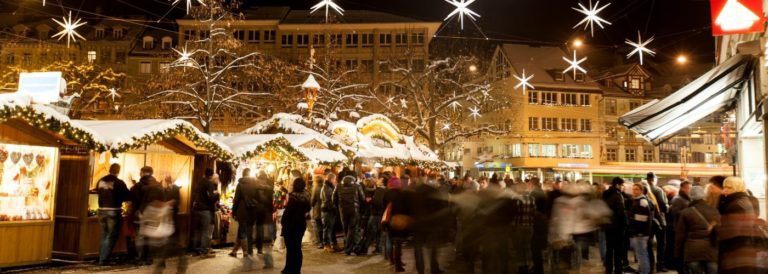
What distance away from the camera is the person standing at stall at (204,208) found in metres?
11.5

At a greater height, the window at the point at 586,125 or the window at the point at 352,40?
the window at the point at 352,40

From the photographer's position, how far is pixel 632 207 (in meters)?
10.0

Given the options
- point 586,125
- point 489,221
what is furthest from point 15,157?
point 586,125

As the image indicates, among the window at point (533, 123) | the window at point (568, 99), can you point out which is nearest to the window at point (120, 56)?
the window at point (533, 123)

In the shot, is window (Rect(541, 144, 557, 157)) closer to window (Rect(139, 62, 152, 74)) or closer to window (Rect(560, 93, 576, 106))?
window (Rect(560, 93, 576, 106))

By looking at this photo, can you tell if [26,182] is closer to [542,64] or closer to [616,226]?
[616,226]

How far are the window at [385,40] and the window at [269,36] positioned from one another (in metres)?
10.7

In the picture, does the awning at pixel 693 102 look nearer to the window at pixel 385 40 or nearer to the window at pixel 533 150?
the window at pixel 533 150

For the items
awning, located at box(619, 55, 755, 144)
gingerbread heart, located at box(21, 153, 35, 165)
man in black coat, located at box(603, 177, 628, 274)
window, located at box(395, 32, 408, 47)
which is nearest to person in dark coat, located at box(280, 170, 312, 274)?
gingerbread heart, located at box(21, 153, 35, 165)

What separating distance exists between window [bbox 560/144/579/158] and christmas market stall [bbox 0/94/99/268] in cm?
4908

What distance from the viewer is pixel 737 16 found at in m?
8.89

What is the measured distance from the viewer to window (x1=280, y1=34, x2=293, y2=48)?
60.7 m

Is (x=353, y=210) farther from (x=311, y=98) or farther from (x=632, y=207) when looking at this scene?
(x=311, y=98)

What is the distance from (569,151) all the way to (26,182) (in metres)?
50.2
